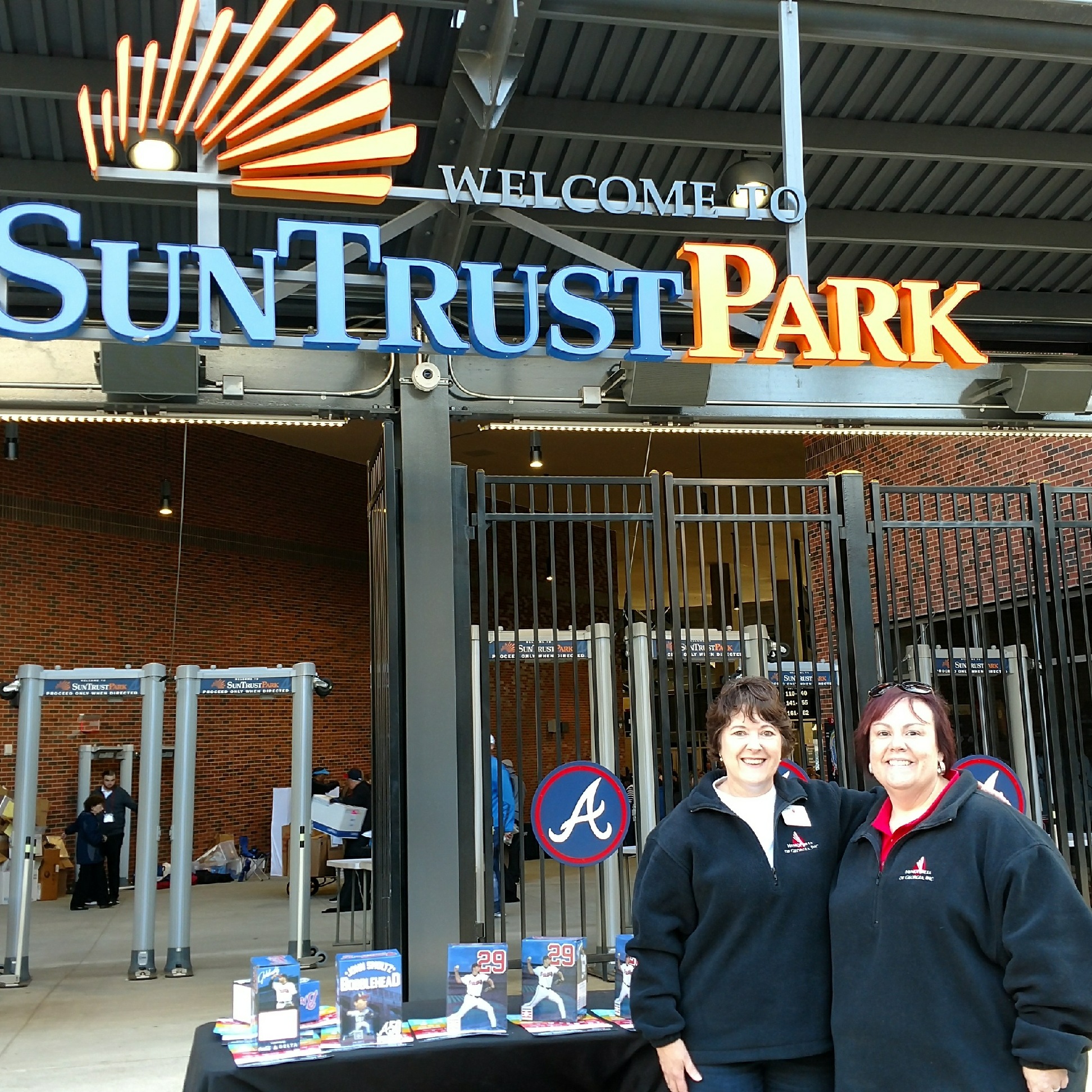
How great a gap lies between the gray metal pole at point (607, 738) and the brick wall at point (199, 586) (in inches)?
336

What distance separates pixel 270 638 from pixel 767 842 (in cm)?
1450

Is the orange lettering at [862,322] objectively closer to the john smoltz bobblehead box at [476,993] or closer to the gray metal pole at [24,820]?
the john smoltz bobblehead box at [476,993]

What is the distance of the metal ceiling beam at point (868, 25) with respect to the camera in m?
6.10

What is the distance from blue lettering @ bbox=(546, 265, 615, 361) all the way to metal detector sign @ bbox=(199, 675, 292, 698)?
426 cm

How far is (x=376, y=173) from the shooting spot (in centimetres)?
668

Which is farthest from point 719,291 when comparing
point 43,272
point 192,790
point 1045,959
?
point 192,790

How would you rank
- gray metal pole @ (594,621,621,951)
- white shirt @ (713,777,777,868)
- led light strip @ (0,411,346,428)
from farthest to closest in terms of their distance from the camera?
gray metal pole @ (594,621,621,951) → led light strip @ (0,411,346,428) → white shirt @ (713,777,777,868)

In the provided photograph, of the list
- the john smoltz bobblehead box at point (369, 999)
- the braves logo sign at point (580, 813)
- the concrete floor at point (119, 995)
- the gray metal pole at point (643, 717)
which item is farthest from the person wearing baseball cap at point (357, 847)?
the john smoltz bobblehead box at point (369, 999)

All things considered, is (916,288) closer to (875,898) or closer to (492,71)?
(492,71)

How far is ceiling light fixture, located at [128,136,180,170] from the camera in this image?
6328 millimetres

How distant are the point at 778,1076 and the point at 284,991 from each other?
1.39m

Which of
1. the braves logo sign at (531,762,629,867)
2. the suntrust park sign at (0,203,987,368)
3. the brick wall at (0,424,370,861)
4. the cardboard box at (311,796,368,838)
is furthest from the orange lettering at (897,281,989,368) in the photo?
the brick wall at (0,424,370,861)

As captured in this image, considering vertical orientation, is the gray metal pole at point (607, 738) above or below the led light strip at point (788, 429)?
below

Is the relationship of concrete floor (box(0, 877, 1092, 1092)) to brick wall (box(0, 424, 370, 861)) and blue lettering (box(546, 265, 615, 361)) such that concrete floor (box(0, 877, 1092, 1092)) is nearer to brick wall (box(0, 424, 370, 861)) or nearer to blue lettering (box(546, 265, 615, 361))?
brick wall (box(0, 424, 370, 861))
